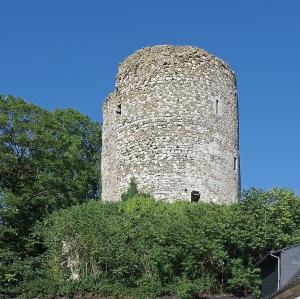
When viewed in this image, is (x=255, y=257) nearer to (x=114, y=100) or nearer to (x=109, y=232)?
(x=109, y=232)

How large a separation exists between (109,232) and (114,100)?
27.3 feet

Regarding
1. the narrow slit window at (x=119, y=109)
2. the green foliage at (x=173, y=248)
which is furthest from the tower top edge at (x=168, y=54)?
the green foliage at (x=173, y=248)

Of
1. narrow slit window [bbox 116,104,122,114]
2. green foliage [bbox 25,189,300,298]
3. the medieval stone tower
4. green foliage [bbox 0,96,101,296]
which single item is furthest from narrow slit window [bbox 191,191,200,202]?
green foliage [bbox 0,96,101,296]

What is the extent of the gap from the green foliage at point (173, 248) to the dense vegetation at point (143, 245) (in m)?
0.03

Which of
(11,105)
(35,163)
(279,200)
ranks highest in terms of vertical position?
(11,105)

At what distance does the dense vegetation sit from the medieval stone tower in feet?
4.38

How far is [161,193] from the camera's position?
28438 millimetres

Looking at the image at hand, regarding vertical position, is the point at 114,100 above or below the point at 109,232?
above

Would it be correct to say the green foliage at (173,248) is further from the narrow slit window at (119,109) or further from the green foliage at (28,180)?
the narrow slit window at (119,109)

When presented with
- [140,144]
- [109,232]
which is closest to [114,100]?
[140,144]

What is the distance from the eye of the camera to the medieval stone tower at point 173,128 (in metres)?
28.8

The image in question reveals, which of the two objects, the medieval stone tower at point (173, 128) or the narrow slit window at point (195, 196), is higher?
the medieval stone tower at point (173, 128)

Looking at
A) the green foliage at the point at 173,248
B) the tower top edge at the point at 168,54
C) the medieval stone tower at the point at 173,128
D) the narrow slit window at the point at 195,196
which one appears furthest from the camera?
the tower top edge at the point at 168,54

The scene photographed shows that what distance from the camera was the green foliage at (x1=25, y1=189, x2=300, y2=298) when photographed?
2306 centimetres
